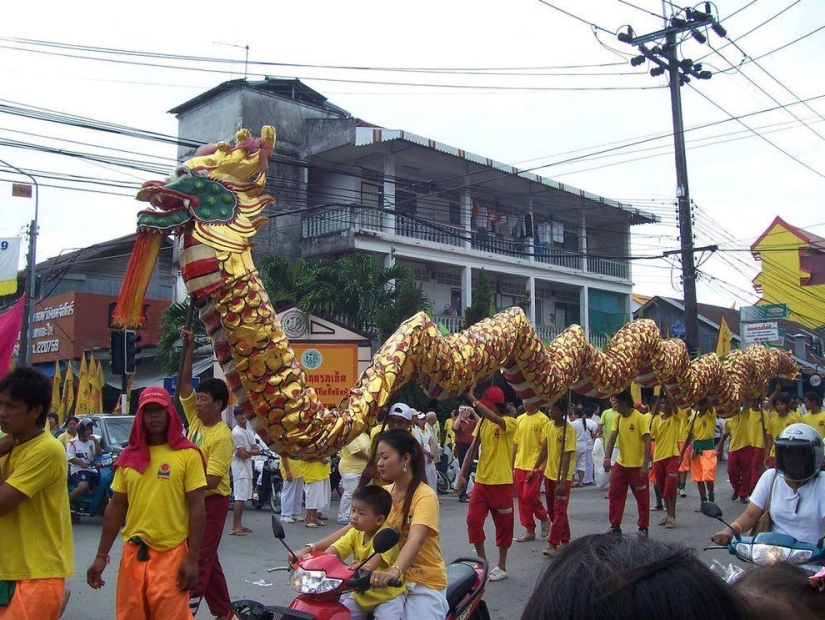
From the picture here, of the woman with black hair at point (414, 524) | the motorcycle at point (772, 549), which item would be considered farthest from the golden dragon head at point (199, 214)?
the motorcycle at point (772, 549)

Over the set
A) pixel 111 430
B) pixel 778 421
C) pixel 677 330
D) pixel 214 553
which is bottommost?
pixel 214 553

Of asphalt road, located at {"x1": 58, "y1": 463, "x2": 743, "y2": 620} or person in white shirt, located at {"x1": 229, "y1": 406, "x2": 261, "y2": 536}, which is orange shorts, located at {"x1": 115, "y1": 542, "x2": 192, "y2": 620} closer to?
asphalt road, located at {"x1": 58, "y1": 463, "x2": 743, "y2": 620}

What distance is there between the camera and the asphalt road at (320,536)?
6930mm

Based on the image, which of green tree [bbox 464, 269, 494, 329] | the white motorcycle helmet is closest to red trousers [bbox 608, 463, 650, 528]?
the white motorcycle helmet

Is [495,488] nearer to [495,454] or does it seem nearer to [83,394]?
[495,454]

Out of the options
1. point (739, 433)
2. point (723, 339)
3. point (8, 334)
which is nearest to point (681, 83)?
point (723, 339)

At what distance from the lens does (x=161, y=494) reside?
4.20 metres

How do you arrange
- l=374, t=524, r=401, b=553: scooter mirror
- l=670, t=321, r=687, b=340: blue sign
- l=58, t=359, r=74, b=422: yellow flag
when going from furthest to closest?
l=670, t=321, r=687, b=340: blue sign, l=58, t=359, r=74, b=422: yellow flag, l=374, t=524, r=401, b=553: scooter mirror

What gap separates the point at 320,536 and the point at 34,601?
6615mm

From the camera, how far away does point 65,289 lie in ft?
88.3

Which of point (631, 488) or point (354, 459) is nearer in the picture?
point (631, 488)

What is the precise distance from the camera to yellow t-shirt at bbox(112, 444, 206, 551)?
416 centimetres

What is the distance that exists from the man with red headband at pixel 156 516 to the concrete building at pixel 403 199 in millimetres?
15074

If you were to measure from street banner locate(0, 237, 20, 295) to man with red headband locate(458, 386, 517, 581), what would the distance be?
1441 centimetres
